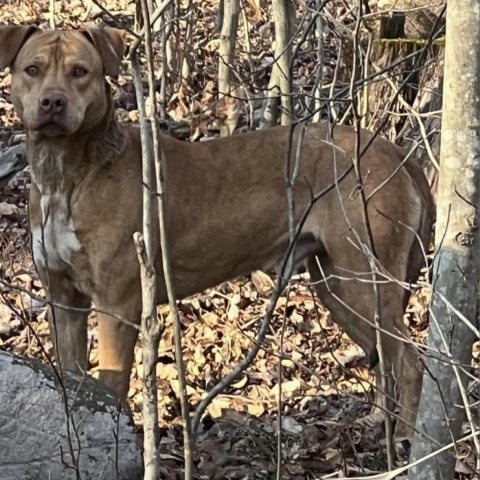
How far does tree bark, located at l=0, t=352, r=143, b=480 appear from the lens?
4.26m

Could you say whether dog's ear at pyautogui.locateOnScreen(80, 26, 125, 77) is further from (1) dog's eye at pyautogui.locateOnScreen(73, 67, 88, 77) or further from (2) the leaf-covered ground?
(2) the leaf-covered ground

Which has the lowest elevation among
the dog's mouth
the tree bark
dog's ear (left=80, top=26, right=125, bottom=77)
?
the tree bark

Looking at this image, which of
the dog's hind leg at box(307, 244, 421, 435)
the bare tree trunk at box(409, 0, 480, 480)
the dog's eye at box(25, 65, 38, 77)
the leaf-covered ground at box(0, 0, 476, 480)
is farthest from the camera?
the dog's hind leg at box(307, 244, 421, 435)

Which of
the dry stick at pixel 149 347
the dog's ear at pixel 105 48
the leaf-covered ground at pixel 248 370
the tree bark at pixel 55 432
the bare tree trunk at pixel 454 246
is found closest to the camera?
the dry stick at pixel 149 347

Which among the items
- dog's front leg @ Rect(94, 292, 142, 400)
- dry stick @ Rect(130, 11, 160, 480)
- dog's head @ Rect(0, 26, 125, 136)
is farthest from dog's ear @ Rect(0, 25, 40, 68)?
dry stick @ Rect(130, 11, 160, 480)

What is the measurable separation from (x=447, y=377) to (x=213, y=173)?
118 inches

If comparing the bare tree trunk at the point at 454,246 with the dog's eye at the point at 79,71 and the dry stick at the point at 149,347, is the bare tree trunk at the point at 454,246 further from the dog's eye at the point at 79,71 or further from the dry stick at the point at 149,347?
the dog's eye at the point at 79,71

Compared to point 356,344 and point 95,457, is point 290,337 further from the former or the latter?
point 95,457

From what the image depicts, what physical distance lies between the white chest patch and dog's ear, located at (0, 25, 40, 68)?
0.53 metres

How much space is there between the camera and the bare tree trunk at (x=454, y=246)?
3.24m

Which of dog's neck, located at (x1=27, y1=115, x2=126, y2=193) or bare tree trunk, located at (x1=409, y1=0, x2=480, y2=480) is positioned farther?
dog's neck, located at (x1=27, y1=115, x2=126, y2=193)

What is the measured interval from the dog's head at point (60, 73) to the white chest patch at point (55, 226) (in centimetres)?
34

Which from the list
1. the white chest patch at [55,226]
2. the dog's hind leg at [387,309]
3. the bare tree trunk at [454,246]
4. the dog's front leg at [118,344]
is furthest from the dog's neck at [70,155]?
the bare tree trunk at [454,246]

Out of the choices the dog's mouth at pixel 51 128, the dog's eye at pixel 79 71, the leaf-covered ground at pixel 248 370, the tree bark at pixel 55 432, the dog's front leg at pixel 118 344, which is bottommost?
the leaf-covered ground at pixel 248 370
